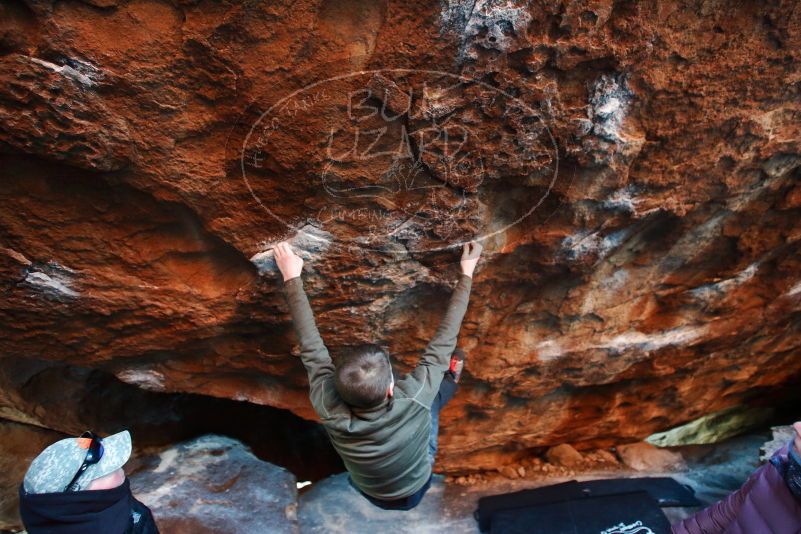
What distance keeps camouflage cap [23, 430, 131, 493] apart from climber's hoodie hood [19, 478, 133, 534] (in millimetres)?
31

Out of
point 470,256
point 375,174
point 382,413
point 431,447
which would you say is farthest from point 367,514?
point 375,174

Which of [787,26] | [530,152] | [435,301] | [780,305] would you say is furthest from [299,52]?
[780,305]

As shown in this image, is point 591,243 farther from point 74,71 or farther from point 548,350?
point 74,71

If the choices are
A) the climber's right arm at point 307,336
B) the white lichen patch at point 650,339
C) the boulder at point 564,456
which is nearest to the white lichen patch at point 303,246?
the climber's right arm at point 307,336

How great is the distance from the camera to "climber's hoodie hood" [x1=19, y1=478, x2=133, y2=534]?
1.58 metres

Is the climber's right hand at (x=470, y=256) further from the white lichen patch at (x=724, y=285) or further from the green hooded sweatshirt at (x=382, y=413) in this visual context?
the white lichen patch at (x=724, y=285)

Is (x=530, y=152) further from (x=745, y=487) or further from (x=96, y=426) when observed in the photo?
(x=96, y=426)

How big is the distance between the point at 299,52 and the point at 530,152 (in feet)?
3.12

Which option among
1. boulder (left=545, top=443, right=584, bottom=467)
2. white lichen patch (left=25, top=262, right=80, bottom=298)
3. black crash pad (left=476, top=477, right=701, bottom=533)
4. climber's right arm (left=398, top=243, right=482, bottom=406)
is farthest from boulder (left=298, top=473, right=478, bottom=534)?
white lichen patch (left=25, top=262, right=80, bottom=298)

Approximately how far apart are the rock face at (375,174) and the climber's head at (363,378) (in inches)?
20.8

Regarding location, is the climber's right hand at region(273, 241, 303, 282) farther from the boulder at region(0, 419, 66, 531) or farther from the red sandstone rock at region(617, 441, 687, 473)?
the red sandstone rock at region(617, 441, 687, 473)

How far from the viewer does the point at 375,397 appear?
1.85m

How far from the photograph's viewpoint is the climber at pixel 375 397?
186cm

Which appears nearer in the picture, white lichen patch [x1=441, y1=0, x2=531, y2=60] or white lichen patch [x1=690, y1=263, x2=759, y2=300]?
white lichen patch [x1=441, y1=0, x2=531, y2=60]
